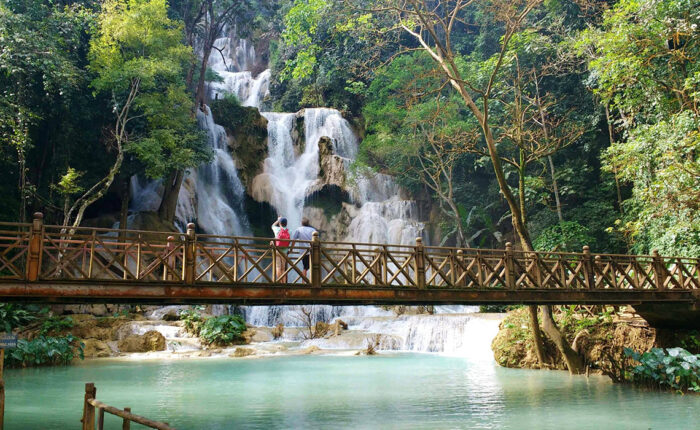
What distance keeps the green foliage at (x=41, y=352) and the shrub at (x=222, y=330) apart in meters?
4.80

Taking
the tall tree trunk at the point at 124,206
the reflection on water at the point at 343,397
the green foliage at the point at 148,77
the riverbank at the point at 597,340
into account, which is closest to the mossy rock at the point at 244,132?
the green foliage at the point at 148,77

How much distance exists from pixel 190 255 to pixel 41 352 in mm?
10302

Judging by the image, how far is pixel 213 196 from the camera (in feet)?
100

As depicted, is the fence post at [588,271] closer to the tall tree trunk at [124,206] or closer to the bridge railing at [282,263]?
the bridge railing at [282,263]

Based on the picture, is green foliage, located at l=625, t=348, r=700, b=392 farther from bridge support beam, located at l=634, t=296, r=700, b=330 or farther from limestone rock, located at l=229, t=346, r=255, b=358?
limestone rock, located at l=229, t=346, r=255, b=358

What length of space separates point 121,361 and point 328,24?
935 inches

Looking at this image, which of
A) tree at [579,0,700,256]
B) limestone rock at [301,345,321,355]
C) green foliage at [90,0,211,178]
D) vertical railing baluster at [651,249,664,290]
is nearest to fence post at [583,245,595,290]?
vertical railing baluster at [651,249,664,290]

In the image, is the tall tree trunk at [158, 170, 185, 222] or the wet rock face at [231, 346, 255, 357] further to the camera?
the tall tree trunk at [158, 170, 185, 222]

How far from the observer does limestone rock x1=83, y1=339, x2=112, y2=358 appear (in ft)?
64.7

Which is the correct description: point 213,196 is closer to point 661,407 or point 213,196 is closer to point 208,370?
point 208,370

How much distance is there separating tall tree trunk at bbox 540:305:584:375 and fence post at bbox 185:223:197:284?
9.29 metres

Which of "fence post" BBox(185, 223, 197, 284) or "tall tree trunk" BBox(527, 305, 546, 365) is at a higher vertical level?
"fence post" BBox(185, 223, 197, 284)

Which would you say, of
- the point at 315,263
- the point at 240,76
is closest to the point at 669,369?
the point at 315,263

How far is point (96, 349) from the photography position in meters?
20.1
